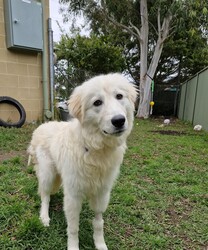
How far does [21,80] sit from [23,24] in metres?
1.34

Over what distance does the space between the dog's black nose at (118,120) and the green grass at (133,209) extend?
111 cm

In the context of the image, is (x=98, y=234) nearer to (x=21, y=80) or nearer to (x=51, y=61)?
(x=21, y=80)

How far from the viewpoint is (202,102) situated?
7.96 meters

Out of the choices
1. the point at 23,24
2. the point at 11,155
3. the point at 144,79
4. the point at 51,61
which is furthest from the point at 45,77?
the point at 144,79

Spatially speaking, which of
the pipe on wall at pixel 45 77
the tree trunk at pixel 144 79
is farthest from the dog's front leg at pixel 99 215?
the tree trunk at pixel 144 79

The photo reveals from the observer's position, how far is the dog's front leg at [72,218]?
174cm

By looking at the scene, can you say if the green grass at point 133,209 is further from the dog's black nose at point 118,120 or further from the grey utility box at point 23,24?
the grey utility box at point 23,24

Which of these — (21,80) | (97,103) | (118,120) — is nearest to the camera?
(118,120)

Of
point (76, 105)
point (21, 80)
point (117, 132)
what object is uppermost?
point (21, 80)

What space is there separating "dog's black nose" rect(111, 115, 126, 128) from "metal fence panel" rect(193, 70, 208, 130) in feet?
21.5

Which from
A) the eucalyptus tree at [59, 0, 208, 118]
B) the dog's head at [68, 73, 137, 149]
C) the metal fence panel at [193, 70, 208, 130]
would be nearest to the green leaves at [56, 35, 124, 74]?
the eucalyptus tree at [59, 0, 208, 118]

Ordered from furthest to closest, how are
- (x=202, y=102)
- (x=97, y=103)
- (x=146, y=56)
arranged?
(x=146, y=56), (x=202, y=102), (x=97, y=103)

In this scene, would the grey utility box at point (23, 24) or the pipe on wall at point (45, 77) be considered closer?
the grey utility box at point (23, 24)

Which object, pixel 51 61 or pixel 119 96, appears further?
pixel 51 61
